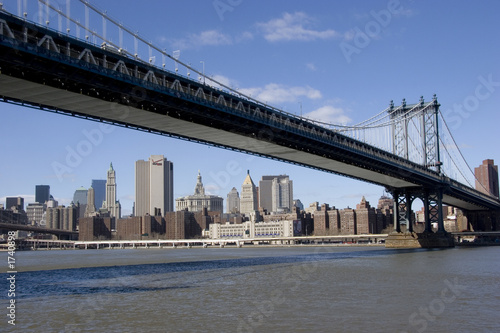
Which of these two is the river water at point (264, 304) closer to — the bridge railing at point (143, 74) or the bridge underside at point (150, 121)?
the bridge underside at point (150, 121)

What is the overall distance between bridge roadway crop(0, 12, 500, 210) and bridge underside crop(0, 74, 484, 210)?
0.07 metres

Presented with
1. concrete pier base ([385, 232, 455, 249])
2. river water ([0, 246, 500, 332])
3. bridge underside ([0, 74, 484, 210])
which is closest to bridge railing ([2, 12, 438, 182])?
bridge underside ([0, 74, 484, 210])

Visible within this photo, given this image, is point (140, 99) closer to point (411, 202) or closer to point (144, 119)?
point (144, 119)

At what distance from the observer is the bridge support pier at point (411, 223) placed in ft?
288

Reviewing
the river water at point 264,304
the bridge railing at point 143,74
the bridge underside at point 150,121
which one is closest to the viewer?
the river water at point 264,304

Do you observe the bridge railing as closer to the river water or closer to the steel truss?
the river water

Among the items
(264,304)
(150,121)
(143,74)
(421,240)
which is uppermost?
(143,74)

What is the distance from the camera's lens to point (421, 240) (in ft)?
286

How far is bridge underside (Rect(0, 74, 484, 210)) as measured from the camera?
36812mm

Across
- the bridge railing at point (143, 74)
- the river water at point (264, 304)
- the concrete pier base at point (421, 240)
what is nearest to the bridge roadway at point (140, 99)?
the bridge railing at point (143, 74)

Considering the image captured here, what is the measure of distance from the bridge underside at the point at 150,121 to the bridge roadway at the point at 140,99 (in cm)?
7

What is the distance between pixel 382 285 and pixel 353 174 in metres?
50.1

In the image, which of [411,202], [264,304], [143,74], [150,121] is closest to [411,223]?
[411,202]

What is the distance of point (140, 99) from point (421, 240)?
61181mm
